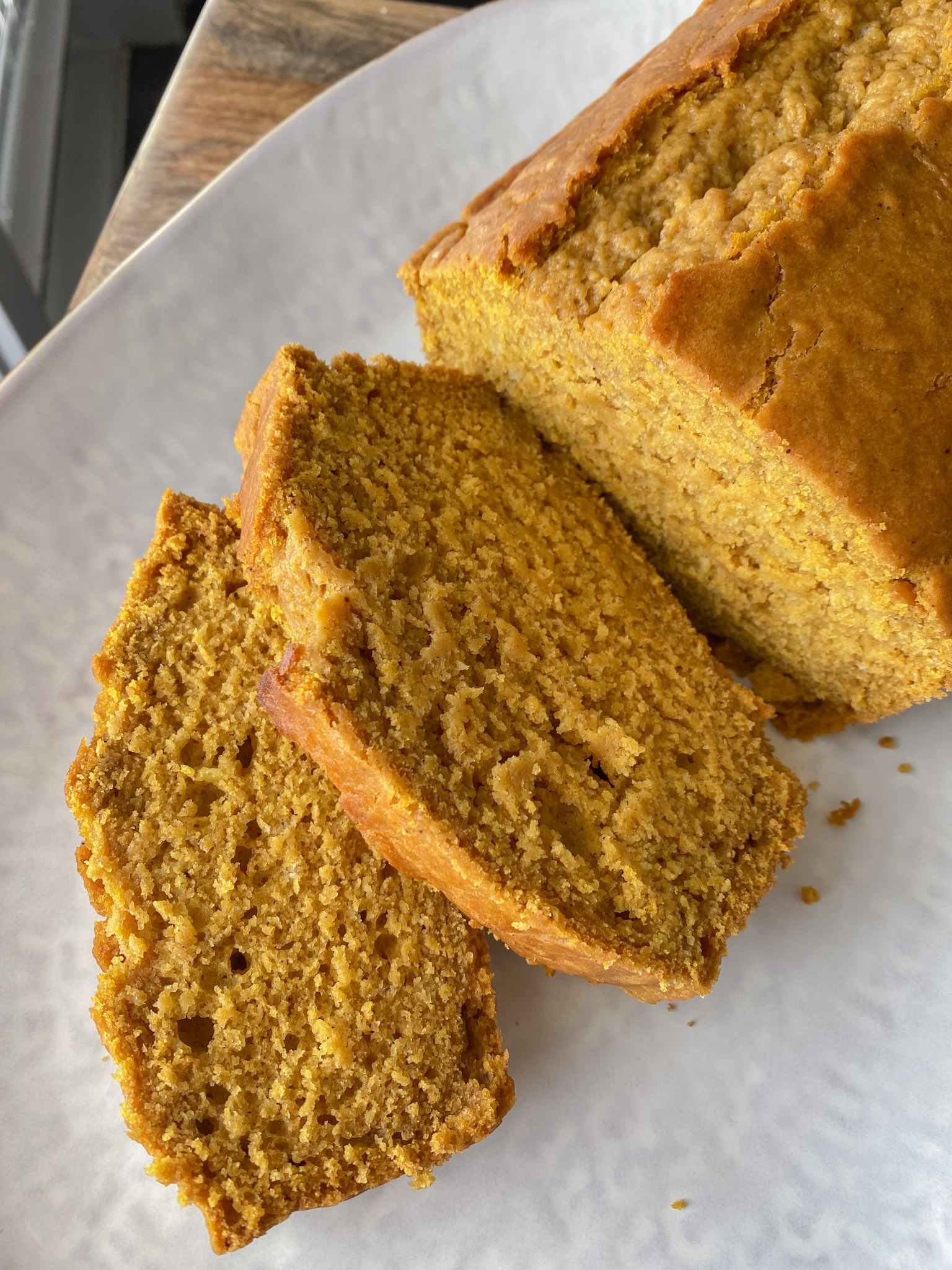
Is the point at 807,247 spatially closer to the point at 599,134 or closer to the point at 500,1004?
the point at 599,134

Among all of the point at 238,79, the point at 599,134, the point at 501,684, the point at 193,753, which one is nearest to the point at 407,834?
the point at 501,684

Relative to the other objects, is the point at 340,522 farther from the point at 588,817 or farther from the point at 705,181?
the point at 705,181

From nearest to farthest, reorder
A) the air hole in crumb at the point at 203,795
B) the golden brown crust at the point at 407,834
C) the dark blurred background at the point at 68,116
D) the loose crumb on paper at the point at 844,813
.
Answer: the golden brown crust at the point at 407,834, the air hole in crumb at the point at 203,795, the loose crumb on paper at the point at 844,813, the dark blurred background at the point at 68,116

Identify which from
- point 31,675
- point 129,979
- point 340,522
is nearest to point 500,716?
point 340,522

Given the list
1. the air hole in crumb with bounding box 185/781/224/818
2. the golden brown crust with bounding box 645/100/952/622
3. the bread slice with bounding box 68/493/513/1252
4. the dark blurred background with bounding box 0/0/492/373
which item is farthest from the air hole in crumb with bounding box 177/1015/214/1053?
the dark blurred background with bounding box 0/0/492/373

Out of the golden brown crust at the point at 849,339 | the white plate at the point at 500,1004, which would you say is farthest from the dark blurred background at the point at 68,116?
the golden brown crust at the point at 849,339

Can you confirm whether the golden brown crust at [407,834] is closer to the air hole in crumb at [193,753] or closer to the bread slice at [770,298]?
the air hole in crumb at [193,753]

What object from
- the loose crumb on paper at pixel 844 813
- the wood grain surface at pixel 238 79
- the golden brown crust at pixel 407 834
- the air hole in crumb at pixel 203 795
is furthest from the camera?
the wood grain surface at pixel 238 79
